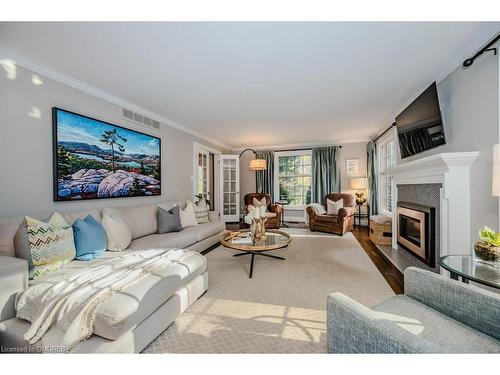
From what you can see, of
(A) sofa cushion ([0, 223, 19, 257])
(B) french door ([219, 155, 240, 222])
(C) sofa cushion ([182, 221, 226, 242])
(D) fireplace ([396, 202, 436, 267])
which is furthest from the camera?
(B) french door ([219, 155, 240, 222])

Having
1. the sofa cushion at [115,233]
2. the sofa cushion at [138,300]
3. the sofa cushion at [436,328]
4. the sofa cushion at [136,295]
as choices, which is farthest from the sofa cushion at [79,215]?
the sofa cushion at [436,328]

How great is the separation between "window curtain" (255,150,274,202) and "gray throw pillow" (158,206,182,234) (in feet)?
12.6

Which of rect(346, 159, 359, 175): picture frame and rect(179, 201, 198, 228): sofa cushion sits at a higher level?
rect(346, 159, 359, 175): picture frame

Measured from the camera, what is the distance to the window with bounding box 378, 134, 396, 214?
4797 mm

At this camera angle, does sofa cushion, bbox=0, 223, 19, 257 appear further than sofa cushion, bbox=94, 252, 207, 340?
Answer: Yes

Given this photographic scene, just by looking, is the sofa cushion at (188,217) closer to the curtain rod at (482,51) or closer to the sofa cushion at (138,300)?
the sofa cushion at (138,300)

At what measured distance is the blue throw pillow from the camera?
2139 millimetres

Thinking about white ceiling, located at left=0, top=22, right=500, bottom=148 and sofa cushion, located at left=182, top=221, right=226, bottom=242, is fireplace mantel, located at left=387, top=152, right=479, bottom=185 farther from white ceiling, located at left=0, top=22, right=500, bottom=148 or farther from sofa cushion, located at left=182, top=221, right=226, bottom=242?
sofa cushion, located at left=182, top=221, right=226, bottom=242

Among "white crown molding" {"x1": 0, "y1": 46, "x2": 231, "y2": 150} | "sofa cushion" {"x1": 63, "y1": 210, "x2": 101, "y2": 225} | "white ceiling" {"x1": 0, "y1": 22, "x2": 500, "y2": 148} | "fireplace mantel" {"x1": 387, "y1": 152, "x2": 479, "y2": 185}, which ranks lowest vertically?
"sofa cushion" {"x1": 63, "y1": 210, "x2": 101, "y2": 225}

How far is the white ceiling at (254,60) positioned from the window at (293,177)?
120 inches

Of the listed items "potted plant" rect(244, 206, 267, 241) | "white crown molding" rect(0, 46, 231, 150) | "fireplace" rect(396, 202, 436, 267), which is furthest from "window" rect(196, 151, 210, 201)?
"fireplace" rect(396, 202, 436, 267)

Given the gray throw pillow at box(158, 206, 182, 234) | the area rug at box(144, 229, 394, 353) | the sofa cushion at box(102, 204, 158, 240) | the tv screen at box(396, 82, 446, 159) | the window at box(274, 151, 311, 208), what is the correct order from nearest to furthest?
the area rug at box(144, 229, 394, 353), the tv screen at box(396, 82, 446, 159), the sofa cushion at box(102, 204, 158, 240), the gray throw pillow at box(158, 206, 182, 234), the window at box(274, 151, 311, 208)

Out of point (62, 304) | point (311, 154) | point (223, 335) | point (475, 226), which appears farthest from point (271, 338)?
point (311, 154)

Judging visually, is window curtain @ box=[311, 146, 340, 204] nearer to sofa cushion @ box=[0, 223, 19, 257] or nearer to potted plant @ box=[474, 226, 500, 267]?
potted plant @ box=[474, 226, 500, 267]
